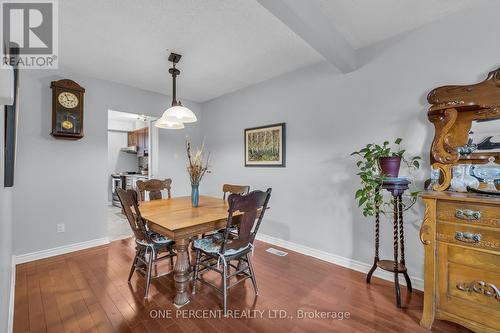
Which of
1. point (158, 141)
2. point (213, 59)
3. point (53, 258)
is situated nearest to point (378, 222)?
point (213, 59)

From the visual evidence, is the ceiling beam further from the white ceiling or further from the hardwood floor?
the hardwood floor

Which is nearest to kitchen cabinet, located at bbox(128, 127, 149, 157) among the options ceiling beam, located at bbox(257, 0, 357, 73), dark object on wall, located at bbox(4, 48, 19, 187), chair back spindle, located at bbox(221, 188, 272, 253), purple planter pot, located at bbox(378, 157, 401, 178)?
dark object on wall, located at bbox(4, 48, 19, 187)

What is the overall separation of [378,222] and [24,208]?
408 cm

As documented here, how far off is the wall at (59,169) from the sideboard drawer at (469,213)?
3.91 m

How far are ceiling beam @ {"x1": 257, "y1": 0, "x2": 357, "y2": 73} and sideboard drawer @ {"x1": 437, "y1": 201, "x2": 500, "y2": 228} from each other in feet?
5.21

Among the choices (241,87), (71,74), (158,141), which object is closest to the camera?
(71,74)

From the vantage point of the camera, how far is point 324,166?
112 inches

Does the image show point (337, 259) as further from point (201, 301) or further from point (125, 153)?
point (125, 153)

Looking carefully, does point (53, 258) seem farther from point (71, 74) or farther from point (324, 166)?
point (324, 166)

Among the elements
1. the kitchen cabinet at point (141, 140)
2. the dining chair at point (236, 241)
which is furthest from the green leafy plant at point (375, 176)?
the kitchen cabinet at point (141, 140)

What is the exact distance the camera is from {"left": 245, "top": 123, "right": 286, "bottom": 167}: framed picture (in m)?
3.30

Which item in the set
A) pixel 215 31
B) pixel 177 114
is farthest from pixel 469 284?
pixel 215 31

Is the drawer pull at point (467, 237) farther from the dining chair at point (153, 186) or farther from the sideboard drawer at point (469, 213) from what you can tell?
the dining chair at point (153, 186)

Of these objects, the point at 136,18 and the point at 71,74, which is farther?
the point at 71,74
